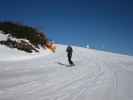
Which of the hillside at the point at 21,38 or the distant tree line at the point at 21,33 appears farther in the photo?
the distant tree line at the point at 21,33

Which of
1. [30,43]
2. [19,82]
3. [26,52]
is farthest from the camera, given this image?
[30,43]

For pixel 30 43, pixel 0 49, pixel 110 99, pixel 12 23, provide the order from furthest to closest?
pixel 12 23 < pixel 30 43 < pixel 0 49 < pixel 110 99

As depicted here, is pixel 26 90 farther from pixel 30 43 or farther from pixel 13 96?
pixel 30 43

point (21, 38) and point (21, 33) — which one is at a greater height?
point (21, 33)

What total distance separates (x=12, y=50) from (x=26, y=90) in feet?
50.7

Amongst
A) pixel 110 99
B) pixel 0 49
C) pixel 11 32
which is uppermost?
pixel 11 32

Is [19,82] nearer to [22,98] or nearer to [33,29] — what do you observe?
[22,98]

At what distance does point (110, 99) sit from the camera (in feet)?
28.4

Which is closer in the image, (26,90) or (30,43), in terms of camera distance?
(26,90)

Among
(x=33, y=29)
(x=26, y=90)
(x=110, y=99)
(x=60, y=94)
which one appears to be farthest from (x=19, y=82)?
(x=33, y=29)

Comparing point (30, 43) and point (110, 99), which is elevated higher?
point (30, 43)

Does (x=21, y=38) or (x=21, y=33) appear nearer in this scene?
(x=21, y=38)

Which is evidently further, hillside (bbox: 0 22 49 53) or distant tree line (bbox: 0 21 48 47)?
distant tree line (bbox: 0 21 48 47)

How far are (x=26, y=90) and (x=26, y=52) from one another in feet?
52.7
